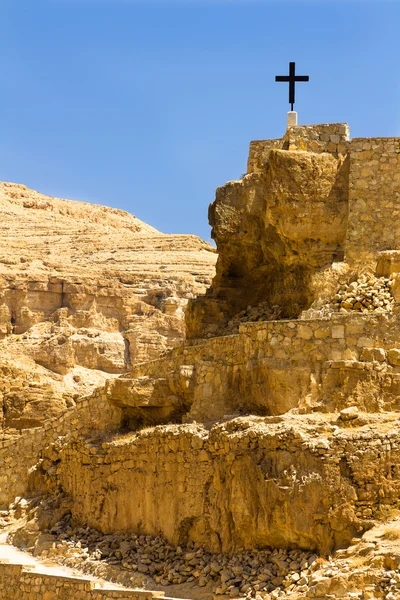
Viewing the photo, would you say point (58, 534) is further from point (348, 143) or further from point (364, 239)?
point (348, 143)

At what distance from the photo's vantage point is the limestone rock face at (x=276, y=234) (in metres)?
21.2

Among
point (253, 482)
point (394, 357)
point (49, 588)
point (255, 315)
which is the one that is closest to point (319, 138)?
point (255, 315)

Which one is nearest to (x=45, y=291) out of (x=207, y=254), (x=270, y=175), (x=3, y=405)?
(x=207, y=254)

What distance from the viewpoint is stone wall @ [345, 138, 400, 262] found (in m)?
20.6

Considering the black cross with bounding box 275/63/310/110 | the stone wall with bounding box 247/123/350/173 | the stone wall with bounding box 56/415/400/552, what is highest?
the black cross with bounding box 275/63/310/110

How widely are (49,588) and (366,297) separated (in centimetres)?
667

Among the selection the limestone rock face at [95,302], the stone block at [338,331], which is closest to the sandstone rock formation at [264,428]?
the stone block at [338,331]

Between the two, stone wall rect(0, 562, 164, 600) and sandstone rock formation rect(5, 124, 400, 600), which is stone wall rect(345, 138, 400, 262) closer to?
sandstone rock formation rect(5, 124, 400, 600)

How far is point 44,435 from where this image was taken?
74.8 ft

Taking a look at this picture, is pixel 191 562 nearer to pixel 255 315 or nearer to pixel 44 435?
pixel 44 435

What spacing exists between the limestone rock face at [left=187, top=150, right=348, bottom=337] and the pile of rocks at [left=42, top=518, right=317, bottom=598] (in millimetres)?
5372

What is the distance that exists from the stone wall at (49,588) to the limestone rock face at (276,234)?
646 centimetres

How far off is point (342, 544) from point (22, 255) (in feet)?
147

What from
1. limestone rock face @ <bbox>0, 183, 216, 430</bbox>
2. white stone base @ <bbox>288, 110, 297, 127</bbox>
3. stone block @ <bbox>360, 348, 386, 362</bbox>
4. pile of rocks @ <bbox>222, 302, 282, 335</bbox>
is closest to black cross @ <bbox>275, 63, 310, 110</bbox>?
white stone base @ <bbox>288, 110, 297, 127</bbox>
